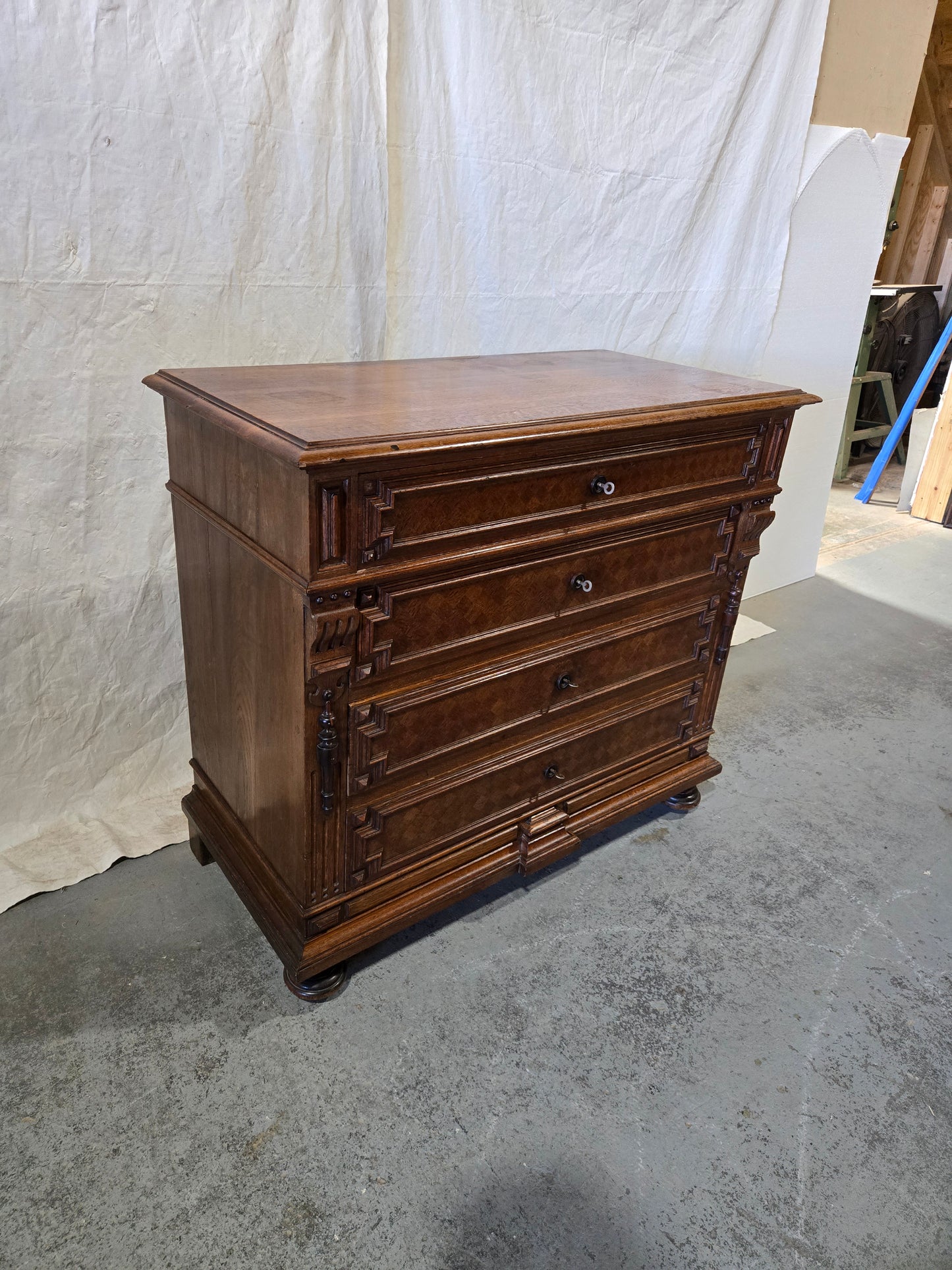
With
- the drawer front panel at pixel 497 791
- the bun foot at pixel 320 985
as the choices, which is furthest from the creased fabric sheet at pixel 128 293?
the drawer front panel at pixel 497 791

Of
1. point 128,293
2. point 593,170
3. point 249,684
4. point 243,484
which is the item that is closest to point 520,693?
point 249,684

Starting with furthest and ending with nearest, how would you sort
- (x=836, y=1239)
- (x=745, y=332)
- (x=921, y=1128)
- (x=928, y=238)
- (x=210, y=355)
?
(x=928, y=238)
(x=745, y=332)
(x=210, y=355)
(x=921, y=1128)
(x=836, y=1239)

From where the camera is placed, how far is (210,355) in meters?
1.76

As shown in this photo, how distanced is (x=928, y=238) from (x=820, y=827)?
602 centimetres

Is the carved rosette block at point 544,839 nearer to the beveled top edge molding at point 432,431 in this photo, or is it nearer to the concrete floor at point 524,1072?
the concrete floor at point 524,1072

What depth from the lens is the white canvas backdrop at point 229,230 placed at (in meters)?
1.54

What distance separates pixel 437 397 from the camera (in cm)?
147

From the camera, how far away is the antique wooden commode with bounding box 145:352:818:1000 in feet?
4.16

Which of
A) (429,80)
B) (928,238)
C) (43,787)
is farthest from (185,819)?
(928,238)

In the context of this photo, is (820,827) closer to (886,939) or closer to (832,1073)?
(886,939)

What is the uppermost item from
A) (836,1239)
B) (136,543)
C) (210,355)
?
(210,355)

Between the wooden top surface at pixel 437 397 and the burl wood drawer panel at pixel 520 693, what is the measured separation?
408 millimetres

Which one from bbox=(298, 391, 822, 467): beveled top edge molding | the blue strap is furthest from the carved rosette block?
the blue strap

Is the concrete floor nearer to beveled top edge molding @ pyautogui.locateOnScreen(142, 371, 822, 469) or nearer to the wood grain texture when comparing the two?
beveled top edge molding @ pyautogui.locateOnScreen(142, 371, 822, 469)
